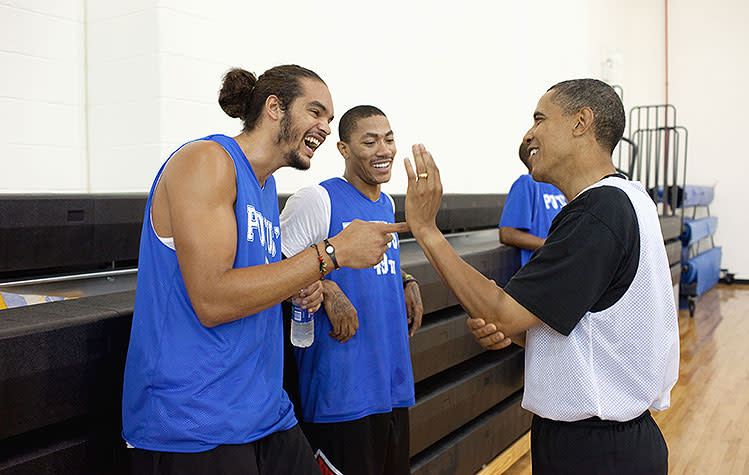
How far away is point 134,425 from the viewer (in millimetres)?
1218

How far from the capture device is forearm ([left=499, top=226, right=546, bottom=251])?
Answer: 296cm

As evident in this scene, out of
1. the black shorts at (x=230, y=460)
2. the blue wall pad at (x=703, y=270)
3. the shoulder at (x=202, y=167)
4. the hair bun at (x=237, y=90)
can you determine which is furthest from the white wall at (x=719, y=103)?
the shoulder at (x=202, y=167)

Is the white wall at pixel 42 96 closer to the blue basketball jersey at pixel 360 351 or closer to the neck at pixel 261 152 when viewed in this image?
the blue basketball jersey at pixel 360 351

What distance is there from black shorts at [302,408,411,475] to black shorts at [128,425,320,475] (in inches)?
17.5

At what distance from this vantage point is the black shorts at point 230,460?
1.20 m

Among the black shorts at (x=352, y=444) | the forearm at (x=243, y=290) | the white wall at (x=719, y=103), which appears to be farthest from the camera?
the white wall at (x=719, y=103)

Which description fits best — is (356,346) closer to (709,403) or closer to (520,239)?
(520,239)

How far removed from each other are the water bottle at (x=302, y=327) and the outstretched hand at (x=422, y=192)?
40 cm

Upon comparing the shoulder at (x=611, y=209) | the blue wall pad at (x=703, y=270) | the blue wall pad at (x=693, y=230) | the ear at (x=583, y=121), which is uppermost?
the ear at (x=583, y=121)

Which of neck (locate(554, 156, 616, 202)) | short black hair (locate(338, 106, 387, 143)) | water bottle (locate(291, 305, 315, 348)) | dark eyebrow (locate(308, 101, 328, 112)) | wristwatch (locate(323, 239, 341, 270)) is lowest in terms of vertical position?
water bottle (locate(291, 305, 315, 348))

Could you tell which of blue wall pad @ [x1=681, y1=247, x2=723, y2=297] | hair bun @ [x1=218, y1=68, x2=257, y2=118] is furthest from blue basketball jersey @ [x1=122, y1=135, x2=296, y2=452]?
blue wall pad @ [x1=681, y1=247, x2=723, y2=297]

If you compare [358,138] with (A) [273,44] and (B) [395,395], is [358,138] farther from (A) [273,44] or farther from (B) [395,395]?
(A) [273,44]

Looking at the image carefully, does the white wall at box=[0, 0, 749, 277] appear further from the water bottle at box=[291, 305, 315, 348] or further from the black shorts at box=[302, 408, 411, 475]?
the black shorts at box=[302, 408, 411, 475]

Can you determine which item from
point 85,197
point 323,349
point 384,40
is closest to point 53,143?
point 85,197
